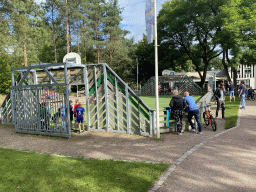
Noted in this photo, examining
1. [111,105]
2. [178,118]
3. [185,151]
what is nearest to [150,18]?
[111,105]

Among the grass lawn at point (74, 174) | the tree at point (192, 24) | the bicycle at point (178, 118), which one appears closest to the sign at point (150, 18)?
the bicycle at point (178, 118)

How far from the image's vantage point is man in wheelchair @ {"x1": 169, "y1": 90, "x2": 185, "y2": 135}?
8.40 meters

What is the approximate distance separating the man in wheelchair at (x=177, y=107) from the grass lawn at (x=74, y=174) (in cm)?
357

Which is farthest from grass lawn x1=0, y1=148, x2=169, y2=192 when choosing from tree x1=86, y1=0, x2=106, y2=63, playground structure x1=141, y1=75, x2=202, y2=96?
tree x1=86, y1=0, x2=106, y2=63

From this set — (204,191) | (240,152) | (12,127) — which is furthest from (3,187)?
(12,127)

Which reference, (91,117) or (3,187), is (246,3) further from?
(3,187)

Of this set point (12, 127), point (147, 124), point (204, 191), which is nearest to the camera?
point (204, 191)

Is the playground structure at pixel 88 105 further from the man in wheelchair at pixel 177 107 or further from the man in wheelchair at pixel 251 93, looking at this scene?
the man in wheelchair at pixel 251 93

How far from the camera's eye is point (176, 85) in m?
32.8

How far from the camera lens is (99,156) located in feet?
20.1

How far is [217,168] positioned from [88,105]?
19.7 feet

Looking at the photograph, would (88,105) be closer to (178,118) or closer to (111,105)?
(111,105)

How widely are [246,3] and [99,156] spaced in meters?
25.4

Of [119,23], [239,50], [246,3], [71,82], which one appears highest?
[119,23]
